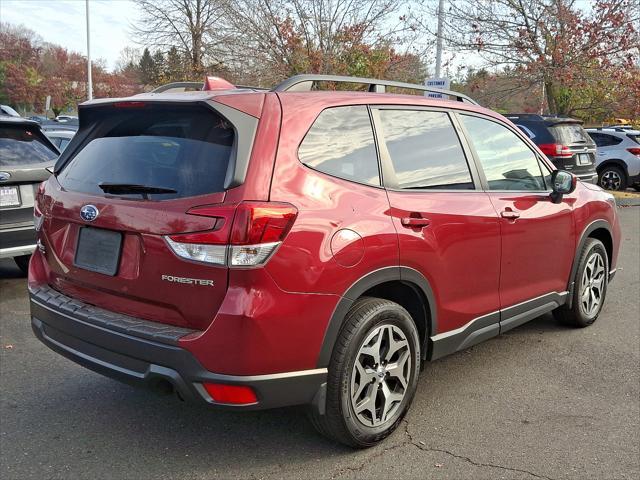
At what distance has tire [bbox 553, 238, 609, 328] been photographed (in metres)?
4.75

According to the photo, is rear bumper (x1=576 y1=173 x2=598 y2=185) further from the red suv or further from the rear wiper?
the rear wiper

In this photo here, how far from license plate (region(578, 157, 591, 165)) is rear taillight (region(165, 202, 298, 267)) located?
428 inches

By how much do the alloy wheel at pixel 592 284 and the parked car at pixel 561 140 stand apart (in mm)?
6868

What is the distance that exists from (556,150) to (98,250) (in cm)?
1044

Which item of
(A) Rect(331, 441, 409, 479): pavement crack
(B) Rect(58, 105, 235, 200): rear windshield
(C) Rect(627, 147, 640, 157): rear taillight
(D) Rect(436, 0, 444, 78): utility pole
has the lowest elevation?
(A) Rect(331, 441, 409, 479): pavement crack

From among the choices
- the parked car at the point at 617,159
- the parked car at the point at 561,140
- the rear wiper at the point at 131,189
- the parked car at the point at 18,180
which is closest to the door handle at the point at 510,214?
the rear wiper at the point at 131,189

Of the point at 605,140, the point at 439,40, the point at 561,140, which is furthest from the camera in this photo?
the point at 439,40

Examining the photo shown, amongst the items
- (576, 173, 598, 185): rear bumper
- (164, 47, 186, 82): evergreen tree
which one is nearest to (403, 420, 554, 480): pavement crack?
(576, 173, 598, 185): rear bumper

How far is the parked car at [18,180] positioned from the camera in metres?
5.59

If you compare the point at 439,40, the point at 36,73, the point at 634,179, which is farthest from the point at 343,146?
the point at 36,73

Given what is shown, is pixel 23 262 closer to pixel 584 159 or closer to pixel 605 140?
pixel 584 159

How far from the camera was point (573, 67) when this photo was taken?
15125 millimetres

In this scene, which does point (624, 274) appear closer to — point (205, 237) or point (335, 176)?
point (335, 176)

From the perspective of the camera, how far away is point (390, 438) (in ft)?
10.7
